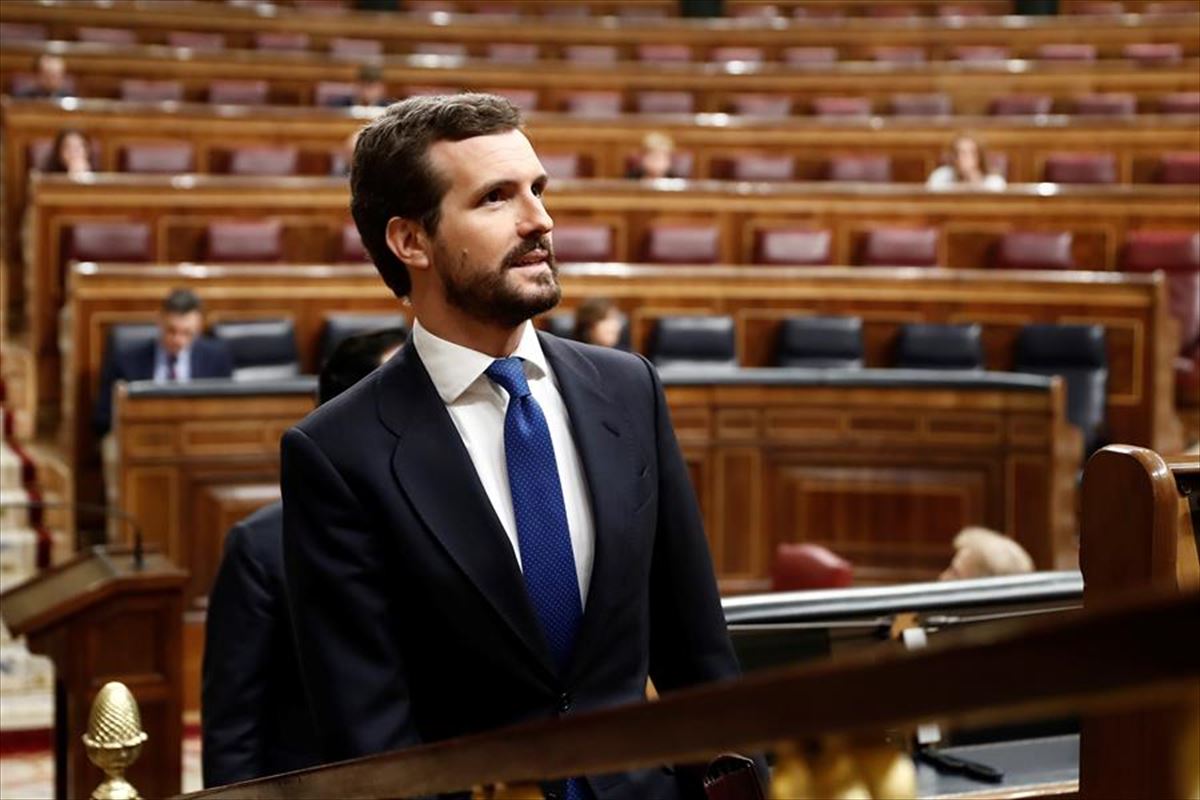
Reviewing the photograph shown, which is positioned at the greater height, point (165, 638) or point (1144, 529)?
point (1144, 529)

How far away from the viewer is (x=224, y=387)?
171 inches

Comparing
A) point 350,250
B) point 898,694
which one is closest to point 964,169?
point 350,250

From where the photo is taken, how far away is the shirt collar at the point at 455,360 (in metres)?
1.25

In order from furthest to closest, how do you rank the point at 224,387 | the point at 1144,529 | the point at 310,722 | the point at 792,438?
the point at 792,438, the point at 224,387, the point at 310,722, the point at 1144,529

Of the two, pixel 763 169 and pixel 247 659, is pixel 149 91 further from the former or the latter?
pixel 247 659

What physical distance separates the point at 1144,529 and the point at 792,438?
3.60 meters

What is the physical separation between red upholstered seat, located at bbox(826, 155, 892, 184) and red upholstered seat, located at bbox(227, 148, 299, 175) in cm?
211

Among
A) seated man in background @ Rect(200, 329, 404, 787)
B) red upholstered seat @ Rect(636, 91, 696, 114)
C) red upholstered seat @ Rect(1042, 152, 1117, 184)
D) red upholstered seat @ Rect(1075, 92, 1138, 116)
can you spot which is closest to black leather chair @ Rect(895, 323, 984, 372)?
red upholstered seat @ Rect(1042, 152, 1117, 184)

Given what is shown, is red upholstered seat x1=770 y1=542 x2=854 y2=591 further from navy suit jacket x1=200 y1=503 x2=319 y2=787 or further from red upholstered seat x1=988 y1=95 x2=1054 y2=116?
red upholstered seat x1=988 y1=95 x2=1054 y2=116

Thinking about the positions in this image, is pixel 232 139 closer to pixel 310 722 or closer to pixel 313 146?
pixel 313 146

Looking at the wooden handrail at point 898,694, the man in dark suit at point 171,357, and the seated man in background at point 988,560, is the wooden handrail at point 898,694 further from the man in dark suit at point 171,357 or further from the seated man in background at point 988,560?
the man in dark suit at point 171,357

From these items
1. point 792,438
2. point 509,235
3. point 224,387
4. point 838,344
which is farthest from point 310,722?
point 838,344

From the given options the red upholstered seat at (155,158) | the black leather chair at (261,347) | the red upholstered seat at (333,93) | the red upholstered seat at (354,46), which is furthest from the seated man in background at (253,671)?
the red upholstered seat at (354,46)

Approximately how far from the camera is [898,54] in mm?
8555
